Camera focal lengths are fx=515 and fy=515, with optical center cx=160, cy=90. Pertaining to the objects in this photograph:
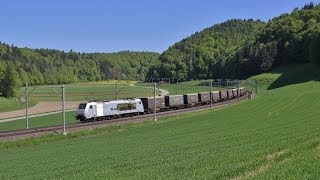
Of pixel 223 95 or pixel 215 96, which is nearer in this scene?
pixel 215 96

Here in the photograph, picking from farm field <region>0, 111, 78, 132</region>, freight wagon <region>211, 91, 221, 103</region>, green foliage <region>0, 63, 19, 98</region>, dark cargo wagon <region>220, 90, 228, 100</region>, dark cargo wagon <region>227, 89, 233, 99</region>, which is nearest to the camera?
farm field <region>0, 111, 78, 132</region>

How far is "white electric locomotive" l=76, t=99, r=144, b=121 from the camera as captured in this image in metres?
72.9

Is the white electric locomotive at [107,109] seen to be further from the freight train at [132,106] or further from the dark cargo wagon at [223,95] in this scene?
the dark cargo wagon at [223,95]

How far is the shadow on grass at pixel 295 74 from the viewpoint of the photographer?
529 ft

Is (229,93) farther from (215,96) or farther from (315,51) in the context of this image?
(315,51)

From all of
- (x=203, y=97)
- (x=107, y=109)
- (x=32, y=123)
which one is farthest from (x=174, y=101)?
(x=32, y=123)

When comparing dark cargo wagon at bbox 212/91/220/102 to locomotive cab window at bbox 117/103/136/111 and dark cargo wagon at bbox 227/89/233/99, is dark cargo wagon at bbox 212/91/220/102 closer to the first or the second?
dark cargo wagon at bbox 227/89/233/99

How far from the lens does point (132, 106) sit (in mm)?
80688

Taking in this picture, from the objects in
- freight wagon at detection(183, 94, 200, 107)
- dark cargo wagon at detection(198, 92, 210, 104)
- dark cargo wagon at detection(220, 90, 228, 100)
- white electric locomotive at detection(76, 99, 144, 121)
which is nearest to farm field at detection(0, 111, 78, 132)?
white electric locomotive at detection(76, 99, 144, 121)

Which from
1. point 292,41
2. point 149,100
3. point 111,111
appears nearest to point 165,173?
point 111,111

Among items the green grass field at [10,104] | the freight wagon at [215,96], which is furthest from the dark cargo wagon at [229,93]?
the green grass field at [10,104]

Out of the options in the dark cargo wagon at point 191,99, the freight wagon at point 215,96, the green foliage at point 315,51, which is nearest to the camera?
the dark cargo wagon at point 191,99

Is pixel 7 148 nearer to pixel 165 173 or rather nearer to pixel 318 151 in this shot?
pixel 165 173

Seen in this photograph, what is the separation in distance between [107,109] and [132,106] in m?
6.10
